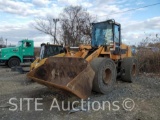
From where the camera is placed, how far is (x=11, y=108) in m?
5.48

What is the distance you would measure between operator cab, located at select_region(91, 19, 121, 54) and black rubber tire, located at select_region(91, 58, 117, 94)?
157 centimetres

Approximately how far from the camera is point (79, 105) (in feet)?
18.0

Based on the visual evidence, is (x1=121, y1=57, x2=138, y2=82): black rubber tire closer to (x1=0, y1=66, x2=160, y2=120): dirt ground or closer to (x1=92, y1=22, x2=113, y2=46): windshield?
(x1=92, y1=22, x2=113, y2=46): windshield

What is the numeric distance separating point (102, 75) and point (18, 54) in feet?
38.9

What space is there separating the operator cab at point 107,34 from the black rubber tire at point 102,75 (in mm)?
1566

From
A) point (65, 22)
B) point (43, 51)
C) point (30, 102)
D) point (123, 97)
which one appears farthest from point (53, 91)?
point (65, 22)

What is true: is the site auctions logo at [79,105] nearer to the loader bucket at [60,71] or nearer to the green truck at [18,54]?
the loader bucket at [60,71]

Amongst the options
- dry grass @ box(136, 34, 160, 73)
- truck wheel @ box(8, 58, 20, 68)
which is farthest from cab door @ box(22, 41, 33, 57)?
dry grass @ box(136, 34, 160, 73)

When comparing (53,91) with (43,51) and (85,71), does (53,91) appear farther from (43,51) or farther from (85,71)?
(43,51)

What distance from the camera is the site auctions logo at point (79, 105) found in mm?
5336

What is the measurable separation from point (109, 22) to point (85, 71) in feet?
11.2

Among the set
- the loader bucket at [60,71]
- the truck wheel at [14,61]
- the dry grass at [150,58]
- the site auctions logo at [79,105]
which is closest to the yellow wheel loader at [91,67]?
the loader bucket at [60,71]

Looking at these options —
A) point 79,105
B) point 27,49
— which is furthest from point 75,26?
point 79,105

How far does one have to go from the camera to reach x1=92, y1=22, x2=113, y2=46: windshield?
8323mm
